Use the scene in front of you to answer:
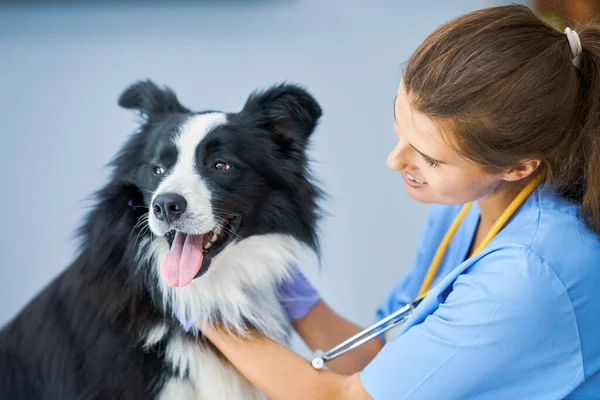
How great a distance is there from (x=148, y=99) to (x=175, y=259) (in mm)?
385

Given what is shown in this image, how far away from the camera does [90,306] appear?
3.98ft

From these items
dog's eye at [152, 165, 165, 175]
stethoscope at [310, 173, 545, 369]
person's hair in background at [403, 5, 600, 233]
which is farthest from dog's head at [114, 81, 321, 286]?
person's hair in background at [403, 5, 600, 233]

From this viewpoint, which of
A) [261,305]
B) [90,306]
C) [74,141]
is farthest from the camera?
[74,141]

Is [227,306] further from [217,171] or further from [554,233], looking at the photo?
[554,233]

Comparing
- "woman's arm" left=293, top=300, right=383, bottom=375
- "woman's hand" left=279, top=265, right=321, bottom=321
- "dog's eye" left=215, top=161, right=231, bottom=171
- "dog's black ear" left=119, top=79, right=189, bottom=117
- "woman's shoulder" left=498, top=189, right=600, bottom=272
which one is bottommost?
"woman's arm" left=293, top=300, right=383, bottom=375

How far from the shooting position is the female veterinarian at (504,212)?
3.29 feet

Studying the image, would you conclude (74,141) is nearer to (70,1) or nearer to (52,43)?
(52,43)

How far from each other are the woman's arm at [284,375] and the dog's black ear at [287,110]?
1.49 feet

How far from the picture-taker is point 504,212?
1160 millimetres

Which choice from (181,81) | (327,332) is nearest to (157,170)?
(327,332)

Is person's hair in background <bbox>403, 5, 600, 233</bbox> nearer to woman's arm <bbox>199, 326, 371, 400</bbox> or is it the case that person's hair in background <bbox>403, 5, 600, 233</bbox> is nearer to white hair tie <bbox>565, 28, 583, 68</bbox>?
white hair tie <bbox>565, 28, 583, 68</bbox>

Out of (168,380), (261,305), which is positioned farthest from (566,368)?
(168,380)

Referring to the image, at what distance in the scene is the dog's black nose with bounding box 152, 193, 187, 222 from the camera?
3.70ft

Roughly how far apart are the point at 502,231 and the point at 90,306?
0.80 meters
